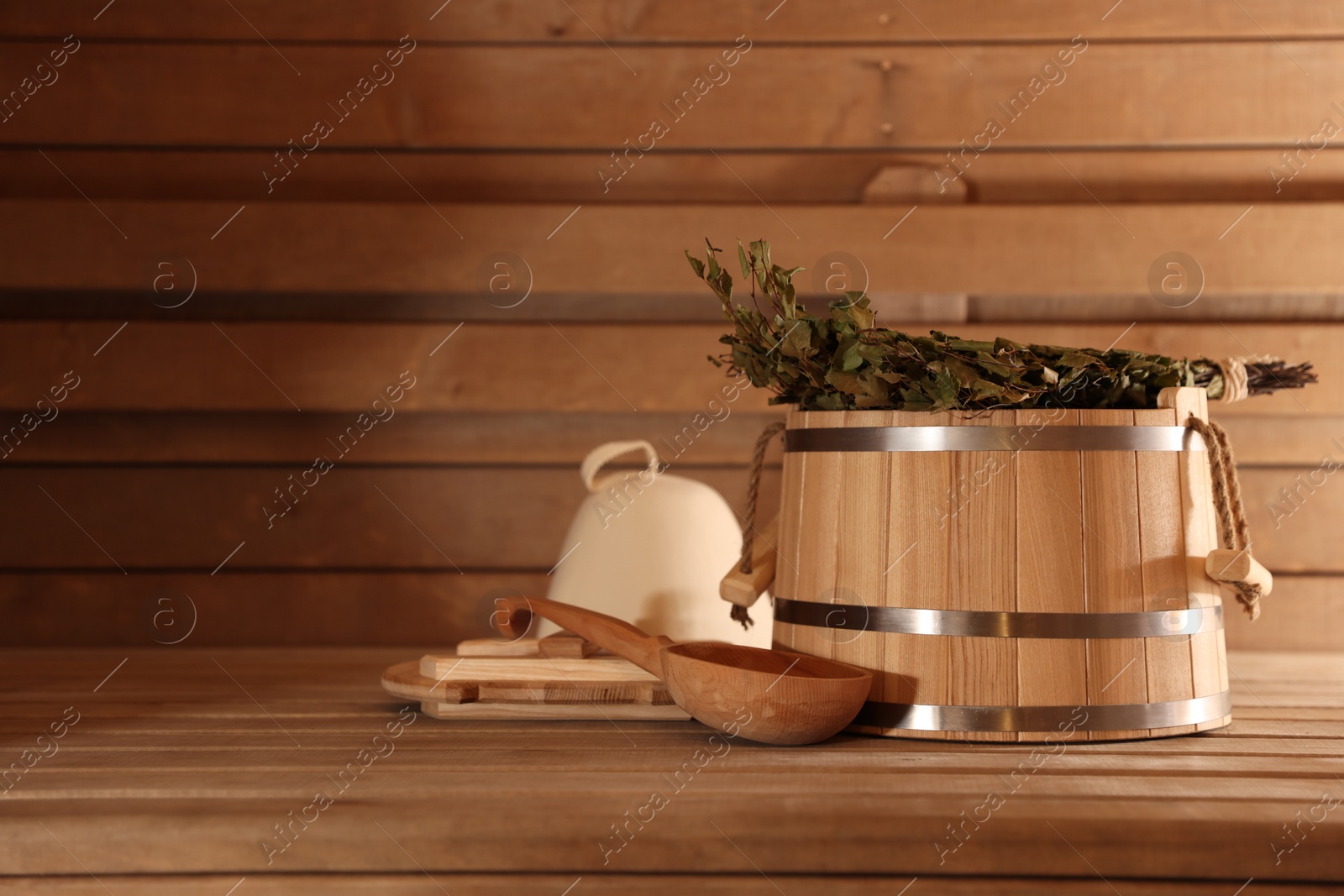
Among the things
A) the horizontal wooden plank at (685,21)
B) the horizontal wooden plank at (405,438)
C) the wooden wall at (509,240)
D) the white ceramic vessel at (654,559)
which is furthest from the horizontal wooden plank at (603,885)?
the horizontal wooden plank at (685,21)

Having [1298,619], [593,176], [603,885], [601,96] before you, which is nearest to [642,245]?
[593,176]

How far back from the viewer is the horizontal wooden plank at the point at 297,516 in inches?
78.7

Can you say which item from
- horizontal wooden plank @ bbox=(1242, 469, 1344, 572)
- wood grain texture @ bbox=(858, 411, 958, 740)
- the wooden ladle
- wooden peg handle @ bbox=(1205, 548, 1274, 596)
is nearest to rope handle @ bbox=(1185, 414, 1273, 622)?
wooden peg handle @ bbox=(1205, 548, 1274, 596)

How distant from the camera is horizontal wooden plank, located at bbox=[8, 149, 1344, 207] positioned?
1989 mm

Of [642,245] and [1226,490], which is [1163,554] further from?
[642,245]

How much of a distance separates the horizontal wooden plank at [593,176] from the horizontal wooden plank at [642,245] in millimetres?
59

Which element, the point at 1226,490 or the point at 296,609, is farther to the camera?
the point at 296,609

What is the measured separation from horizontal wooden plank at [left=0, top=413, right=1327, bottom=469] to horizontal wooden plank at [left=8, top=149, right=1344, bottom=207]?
425 millimetres

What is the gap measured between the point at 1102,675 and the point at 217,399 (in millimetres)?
1622

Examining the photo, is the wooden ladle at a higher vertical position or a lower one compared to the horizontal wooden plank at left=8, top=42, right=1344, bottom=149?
lower

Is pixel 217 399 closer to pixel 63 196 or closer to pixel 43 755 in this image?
pixel 63 196

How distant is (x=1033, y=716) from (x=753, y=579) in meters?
0.35

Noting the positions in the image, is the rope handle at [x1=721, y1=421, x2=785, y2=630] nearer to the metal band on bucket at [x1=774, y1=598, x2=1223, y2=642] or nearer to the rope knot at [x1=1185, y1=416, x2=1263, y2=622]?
the metal band on bucket at [x1=774, y1=598, x2=1223, y2=642]

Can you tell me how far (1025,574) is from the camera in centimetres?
105
